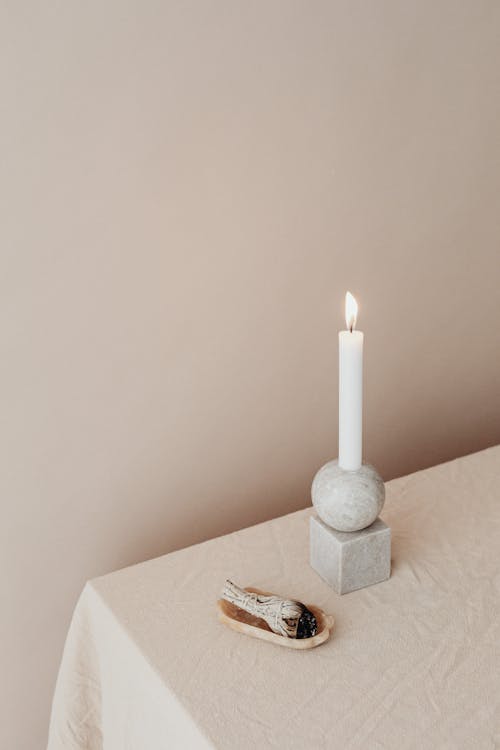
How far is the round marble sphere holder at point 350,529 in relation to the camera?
86cm

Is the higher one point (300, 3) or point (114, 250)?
point (300, 3)

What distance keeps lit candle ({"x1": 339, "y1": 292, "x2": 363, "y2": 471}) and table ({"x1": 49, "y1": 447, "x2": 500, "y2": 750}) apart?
16 cm

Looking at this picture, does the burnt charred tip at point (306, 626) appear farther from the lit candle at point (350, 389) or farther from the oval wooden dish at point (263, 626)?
the lit candle at point (350, 389)

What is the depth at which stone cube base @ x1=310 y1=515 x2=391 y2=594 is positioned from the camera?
2.87 ft

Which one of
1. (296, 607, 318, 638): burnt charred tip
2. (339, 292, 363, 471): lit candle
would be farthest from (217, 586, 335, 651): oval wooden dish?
(339, 292, 363, 471): lit candle

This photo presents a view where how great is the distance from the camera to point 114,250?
1.03 meters

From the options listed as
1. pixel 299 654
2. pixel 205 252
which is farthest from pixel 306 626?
pixel 205 252

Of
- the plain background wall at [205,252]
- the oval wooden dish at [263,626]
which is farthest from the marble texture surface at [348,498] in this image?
the plain background wall at [205,252]

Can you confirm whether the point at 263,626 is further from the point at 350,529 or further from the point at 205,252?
the point at 205,252

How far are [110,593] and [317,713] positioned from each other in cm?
30

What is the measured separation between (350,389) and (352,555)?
0.19 meters

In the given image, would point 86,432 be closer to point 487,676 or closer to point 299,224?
point 299,224

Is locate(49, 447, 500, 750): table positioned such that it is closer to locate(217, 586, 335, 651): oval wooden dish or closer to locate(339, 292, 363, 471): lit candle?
locate(217, 586, 335, 651): oval wooden dish

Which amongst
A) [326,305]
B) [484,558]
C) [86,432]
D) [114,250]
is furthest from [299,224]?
[484,558]
